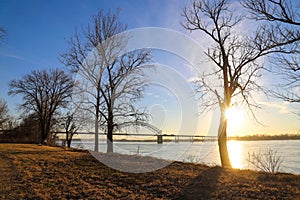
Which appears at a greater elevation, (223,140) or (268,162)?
(223,140)

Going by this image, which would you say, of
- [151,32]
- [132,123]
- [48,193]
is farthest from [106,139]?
[48,193]

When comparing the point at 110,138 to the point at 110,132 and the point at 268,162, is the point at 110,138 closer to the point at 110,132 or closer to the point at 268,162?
the point at 110,132

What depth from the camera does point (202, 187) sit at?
21.5 feet

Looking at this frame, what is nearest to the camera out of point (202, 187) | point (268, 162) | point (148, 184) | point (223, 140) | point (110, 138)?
point (202, 187)

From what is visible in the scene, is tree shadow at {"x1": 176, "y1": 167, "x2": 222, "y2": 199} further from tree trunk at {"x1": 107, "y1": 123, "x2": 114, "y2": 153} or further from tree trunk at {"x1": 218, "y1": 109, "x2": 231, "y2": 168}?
tree trunk at {"x1": 107, "y1": 123, "x2": 114, "y2": 153}

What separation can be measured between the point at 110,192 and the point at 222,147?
22.5 ft

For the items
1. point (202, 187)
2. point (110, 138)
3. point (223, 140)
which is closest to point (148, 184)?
point (202, 187)

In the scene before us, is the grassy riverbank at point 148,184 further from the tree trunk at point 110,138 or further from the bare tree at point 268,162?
the tree trunk at point 110,138

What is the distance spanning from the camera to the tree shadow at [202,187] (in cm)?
590

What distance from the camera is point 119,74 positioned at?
18062 mm

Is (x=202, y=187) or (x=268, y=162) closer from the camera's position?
(x=202, y=187)

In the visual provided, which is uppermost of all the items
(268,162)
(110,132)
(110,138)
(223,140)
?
(110,132)

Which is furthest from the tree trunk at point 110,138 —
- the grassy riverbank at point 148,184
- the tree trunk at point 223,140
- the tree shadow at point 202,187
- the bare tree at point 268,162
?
the tree shadow at point 202,187

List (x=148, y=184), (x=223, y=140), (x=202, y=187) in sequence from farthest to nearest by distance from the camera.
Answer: (x=223, y=140) → (x=148, y=184) → (x=202, y=187)
